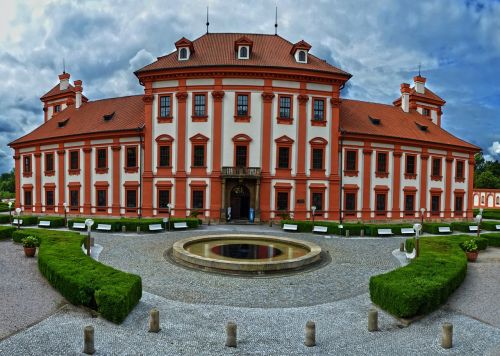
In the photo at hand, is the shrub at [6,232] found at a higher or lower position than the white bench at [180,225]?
higher

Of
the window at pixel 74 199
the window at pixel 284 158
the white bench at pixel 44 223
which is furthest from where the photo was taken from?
the window at pixel 74 199

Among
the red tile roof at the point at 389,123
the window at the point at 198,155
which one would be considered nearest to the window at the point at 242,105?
the window at the point at 198,155

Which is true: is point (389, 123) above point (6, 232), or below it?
above

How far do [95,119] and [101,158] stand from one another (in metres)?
5.61

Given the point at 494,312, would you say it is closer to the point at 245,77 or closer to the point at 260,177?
the point at 260,177

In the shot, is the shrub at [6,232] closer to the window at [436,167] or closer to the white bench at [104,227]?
the white bench at [104,227]

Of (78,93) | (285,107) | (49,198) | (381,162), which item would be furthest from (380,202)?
(78,93)

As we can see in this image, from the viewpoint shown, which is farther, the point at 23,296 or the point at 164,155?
the point at 164,155

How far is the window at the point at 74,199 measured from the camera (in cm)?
3553

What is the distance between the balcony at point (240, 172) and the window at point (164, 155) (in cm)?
569

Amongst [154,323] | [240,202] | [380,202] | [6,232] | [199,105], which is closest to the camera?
[154,323]

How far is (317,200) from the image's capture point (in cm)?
3216

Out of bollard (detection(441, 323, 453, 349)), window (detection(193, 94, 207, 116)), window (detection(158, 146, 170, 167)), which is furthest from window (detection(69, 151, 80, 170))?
bollard (detection(441, 323, 453, 349))

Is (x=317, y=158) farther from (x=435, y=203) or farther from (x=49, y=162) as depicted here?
(x=49, y=162)
